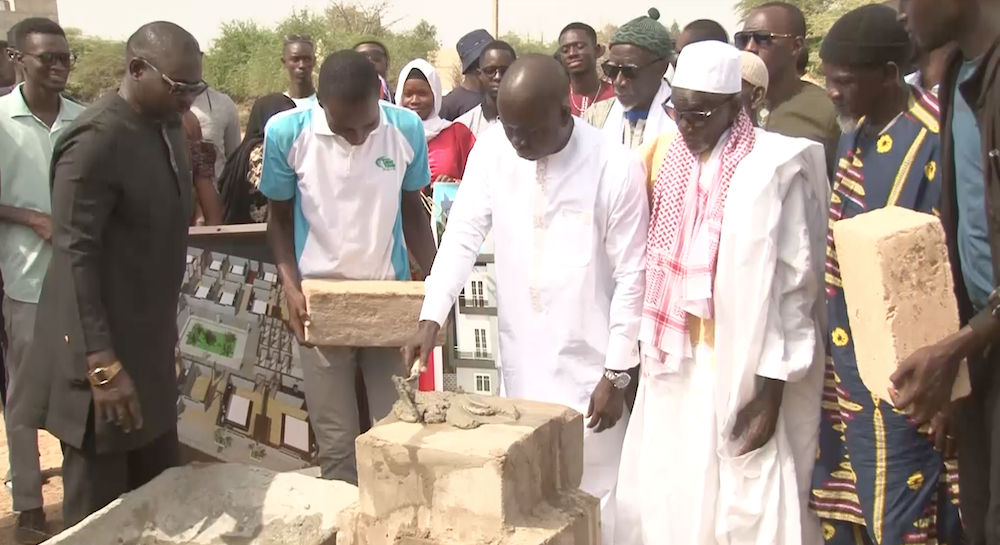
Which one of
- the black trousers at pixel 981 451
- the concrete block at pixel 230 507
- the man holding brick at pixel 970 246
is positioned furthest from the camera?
the concrete block at pixel 230 507

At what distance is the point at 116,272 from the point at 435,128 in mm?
2691

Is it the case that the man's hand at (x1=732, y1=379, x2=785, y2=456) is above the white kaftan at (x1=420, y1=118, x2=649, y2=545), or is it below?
below

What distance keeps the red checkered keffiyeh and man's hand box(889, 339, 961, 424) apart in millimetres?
833

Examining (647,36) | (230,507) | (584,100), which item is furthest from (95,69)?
(230,507)

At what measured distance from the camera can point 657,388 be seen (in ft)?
11.2

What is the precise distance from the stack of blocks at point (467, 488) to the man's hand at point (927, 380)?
3.20 feet

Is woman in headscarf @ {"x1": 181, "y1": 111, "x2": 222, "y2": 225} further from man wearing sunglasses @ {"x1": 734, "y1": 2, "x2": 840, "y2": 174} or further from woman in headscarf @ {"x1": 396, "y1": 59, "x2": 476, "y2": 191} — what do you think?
man wearing sunglasses @ {"x1": 734, "y1": 2, "x2": 840, "y2": 174}

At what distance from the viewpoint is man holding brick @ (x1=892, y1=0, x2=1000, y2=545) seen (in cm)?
228

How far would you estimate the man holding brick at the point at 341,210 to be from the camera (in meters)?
4.07

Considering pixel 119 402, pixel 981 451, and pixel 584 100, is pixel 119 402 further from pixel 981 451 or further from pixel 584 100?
pixel 584 100

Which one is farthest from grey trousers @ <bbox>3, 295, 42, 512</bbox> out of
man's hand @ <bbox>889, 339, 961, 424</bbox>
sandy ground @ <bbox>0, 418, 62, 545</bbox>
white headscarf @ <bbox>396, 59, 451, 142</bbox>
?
man's hand @ <bbox>889, 339, 961, 424</bbox>

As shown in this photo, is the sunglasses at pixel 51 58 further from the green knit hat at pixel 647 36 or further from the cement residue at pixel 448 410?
the cement residue at pixel 448 410

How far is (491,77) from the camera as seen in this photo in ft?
19.8

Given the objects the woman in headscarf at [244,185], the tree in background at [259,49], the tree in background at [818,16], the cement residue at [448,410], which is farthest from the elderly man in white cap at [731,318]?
the tree in background at [259,49]
